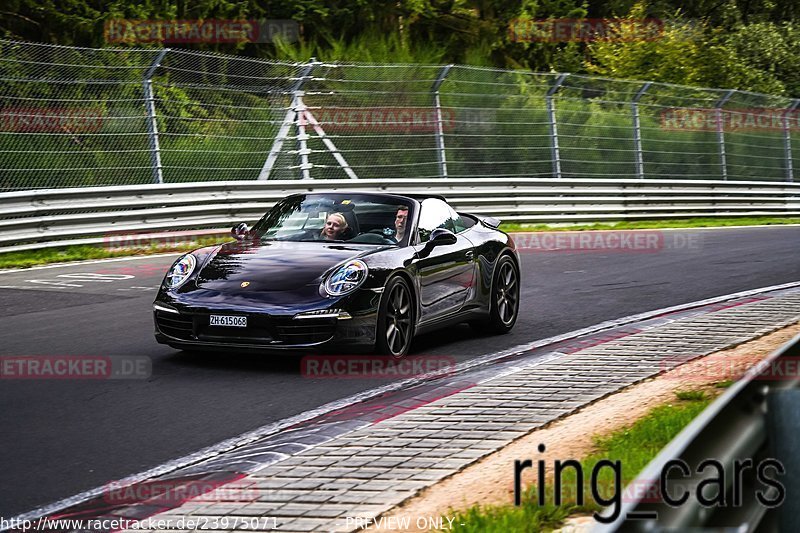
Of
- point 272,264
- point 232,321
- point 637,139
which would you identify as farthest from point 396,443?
point 637,139

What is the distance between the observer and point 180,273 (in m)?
8.88

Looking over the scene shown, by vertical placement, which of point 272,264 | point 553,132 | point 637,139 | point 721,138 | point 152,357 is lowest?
point 721,138

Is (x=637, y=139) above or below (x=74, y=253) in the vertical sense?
below

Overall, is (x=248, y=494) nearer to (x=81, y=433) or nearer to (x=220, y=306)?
(x=81, y=433)

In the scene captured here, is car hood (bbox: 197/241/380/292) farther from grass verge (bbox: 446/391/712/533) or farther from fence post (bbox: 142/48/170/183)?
fence post (bbox: 142/48/170/183)

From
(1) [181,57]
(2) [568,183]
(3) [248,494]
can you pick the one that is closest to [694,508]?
(3) [248,494]

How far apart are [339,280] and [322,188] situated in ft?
36.6

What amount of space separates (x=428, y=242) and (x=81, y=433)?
3636 millimetres

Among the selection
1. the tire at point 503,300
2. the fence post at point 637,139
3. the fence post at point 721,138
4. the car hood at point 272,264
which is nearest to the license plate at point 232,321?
the car hood at point 272,264

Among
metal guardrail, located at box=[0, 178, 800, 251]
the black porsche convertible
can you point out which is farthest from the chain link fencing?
the black porsche convertible

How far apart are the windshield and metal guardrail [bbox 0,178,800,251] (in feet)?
5.12

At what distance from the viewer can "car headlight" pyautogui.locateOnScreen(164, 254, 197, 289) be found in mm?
8773

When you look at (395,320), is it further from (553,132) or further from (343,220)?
(553,132)

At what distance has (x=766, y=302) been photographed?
12125mm
